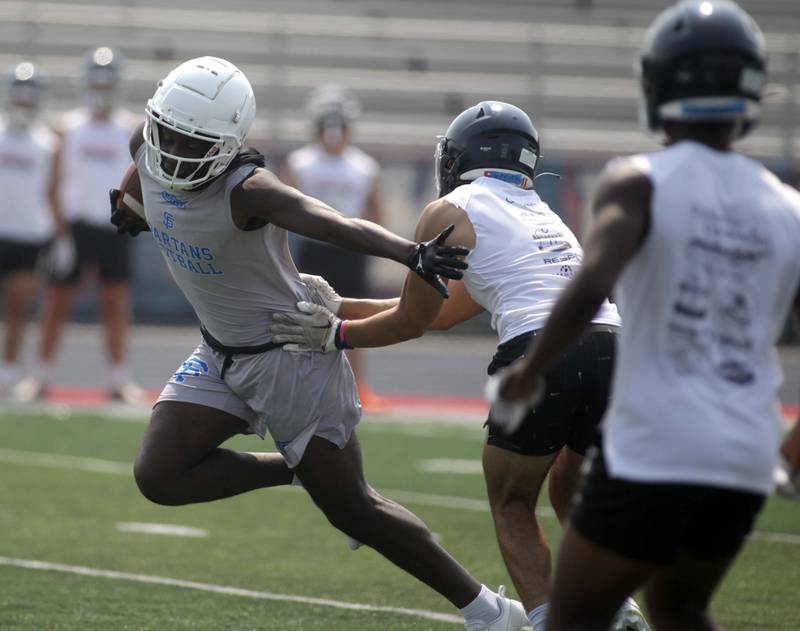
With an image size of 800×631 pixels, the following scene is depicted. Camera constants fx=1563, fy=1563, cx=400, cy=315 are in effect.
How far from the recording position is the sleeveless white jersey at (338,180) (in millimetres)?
12477

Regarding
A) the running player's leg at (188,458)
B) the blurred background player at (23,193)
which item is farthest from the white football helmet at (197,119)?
the blurred background player at (23,193)

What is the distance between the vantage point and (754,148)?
69.9ft

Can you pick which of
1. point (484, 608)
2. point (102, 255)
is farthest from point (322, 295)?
point (102, 255)

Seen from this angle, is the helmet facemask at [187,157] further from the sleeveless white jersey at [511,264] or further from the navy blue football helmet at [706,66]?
the navy blue football helmet at [706,66]

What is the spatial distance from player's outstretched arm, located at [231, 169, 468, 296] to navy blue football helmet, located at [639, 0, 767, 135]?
3.50 ft

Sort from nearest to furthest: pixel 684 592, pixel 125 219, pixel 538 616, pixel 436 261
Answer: pixel 684 592, pixel 436 261, pixel 538 616, pixel 125 219

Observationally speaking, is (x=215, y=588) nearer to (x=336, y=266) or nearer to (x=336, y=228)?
(x=336, y=228)

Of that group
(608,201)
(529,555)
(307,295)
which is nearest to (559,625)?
(608,201)

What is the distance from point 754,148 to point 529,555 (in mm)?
17503

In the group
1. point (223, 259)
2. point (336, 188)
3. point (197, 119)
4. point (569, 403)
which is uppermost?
point (197, 119)

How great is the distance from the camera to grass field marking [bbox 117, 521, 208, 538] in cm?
738

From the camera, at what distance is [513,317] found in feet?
15.4

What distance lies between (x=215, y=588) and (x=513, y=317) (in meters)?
1.95

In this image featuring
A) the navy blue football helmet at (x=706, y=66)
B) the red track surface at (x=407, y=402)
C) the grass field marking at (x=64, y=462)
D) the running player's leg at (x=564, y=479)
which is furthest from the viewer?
the red track surface at (x=407, y=402)
